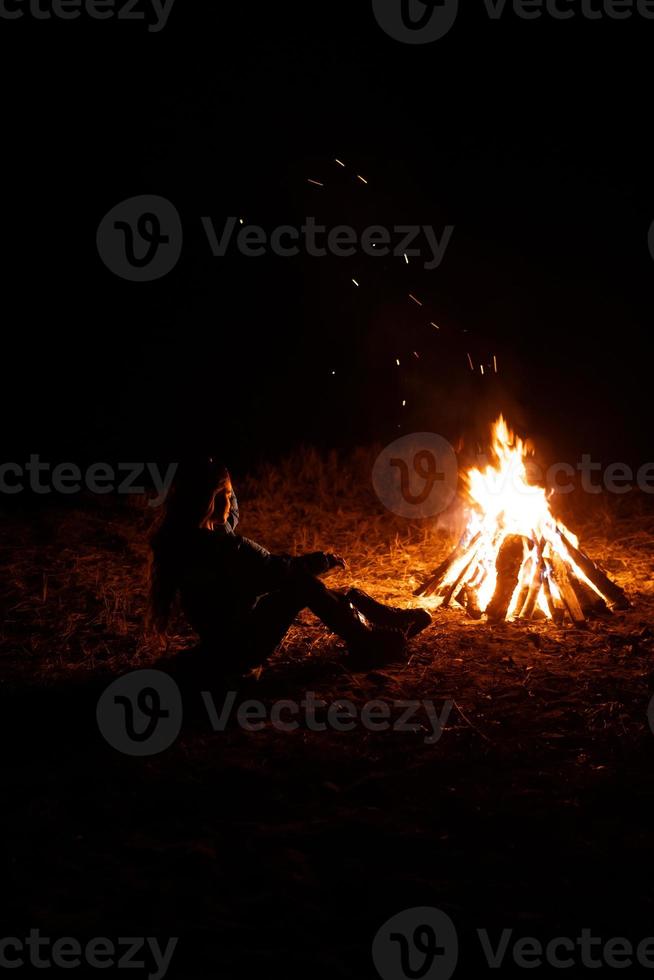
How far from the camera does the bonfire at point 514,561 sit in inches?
255

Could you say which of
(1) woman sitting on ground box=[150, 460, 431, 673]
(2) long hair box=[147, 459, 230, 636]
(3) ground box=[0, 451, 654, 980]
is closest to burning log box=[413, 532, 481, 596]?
(3) ground box=[0, 451, 654, 980]

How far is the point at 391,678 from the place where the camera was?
544 centimetres

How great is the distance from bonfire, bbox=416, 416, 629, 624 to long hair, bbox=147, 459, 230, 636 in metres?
2.28

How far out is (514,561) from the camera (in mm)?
6543

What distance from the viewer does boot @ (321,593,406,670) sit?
562 cm

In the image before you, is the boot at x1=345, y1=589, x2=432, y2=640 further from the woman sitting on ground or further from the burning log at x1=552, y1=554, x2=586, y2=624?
the burning log at x1=552, y1=554, x2=586, y2=624

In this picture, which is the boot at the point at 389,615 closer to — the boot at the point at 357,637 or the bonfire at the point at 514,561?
the boot at the point at 357,637

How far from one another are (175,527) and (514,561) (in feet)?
8.42

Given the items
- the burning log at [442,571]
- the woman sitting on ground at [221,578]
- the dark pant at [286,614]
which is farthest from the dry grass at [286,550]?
the woman sitting on ground at [221,578]

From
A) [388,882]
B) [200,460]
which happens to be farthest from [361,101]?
[388,882]

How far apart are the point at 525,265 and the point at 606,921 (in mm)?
13189

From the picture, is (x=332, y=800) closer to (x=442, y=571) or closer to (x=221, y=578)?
(x=221, y=578)

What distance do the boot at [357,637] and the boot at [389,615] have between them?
0.12 m

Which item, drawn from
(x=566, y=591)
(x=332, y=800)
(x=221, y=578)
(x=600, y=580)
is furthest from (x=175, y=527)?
(x=600, y=580)
